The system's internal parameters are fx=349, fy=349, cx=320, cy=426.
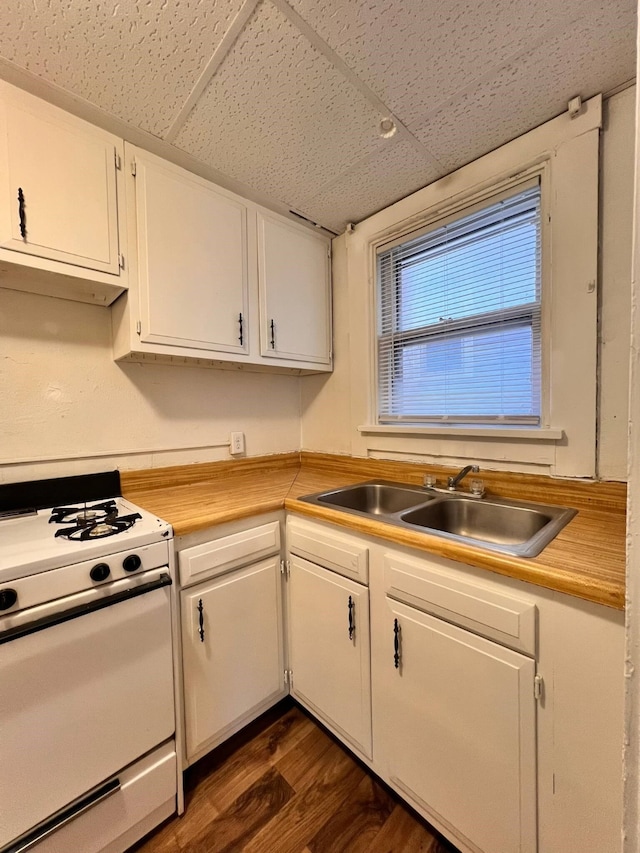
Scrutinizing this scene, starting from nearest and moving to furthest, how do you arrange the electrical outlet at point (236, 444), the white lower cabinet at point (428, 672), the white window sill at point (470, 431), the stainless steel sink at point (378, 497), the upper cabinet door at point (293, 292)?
the white lower cabinet at point (428, 672) < the white window sill at point (470, 431) < the stainless steel sink at point (378, 497) < the upper cabinet door at point (293, 292) < the electrical outlet at point (236, 444)

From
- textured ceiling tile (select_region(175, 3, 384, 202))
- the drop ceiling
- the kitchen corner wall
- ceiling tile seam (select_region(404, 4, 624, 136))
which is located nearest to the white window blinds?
the kitchen corner wall

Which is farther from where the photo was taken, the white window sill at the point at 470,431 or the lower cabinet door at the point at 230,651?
the white window sill at the point at 470,431

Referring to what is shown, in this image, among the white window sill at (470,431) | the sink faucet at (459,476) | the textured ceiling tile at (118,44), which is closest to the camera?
the textured ceiling tile at (118,44)

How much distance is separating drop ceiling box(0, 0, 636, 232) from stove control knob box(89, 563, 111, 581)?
1454 mm

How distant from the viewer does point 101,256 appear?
1.27 m

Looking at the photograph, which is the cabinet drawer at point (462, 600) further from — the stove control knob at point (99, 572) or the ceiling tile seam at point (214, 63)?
the ceiling tile seam at point (214, 63)

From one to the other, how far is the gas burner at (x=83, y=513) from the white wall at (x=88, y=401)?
189 millimetres

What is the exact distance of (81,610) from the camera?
934 mm

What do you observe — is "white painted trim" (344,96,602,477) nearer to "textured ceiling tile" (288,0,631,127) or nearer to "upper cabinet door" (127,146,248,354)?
"textured ceiling tile" (288,0,631,127)

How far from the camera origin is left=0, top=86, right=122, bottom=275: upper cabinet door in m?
1.08

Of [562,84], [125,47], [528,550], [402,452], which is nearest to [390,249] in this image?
[562,84]

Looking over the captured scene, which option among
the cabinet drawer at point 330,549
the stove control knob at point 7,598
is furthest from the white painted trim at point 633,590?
the stove control knob at point 7,598

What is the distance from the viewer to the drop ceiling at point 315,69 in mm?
919

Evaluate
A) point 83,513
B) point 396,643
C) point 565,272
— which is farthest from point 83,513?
point 565,272
